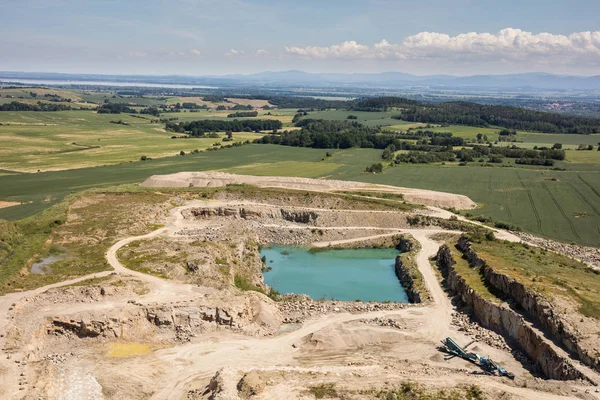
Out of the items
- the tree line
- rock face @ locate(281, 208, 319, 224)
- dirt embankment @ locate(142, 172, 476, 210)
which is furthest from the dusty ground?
the tree line

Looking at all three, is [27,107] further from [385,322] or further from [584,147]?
[584,147]

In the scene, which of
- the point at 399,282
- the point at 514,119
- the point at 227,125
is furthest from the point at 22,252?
the point at 514,119

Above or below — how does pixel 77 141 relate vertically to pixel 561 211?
above

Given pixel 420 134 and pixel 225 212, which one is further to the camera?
pixel 420 134

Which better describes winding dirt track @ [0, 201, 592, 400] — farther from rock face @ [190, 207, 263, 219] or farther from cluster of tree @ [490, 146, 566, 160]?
cluster of tree @ [490, 146, 566, 160]

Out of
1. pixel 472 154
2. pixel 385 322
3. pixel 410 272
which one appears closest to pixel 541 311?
pixel 385 322

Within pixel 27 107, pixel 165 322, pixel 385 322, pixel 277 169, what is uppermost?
pixel 27 107
